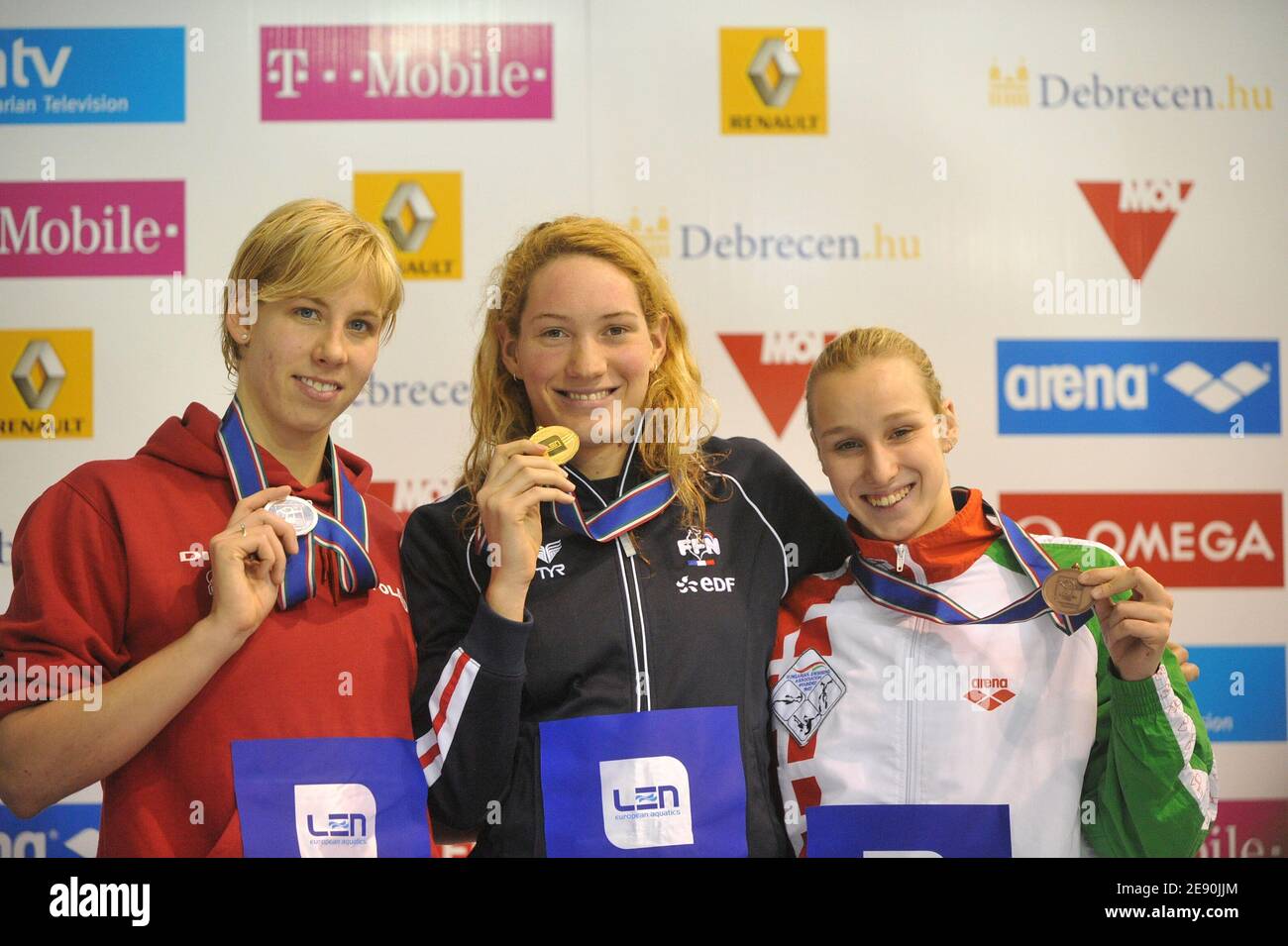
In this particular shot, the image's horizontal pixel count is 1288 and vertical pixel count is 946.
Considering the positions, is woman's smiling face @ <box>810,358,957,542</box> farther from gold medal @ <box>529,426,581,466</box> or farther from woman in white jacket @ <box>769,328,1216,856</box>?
gold medal @ <box>529,426,581,466</box>

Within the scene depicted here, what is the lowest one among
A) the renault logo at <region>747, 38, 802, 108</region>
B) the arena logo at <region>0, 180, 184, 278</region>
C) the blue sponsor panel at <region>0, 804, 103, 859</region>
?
the blue sponsor panel at <region>0, 804, 103, 859</region>

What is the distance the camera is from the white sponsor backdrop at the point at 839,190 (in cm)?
275

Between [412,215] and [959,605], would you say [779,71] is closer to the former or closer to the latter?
[412,215]

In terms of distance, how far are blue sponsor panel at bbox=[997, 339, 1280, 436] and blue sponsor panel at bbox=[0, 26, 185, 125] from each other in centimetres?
220

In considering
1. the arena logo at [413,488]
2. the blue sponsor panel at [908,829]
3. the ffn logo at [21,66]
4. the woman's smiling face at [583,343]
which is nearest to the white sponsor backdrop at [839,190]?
the arena logo at [413,488]

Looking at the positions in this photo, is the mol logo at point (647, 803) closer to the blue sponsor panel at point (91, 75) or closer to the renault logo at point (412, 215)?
the renault logo at point (412, 215)

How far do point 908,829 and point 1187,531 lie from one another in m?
1.26

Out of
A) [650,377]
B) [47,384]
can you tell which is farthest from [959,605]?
[47,384]

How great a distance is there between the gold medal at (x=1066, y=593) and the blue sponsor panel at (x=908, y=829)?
40cm

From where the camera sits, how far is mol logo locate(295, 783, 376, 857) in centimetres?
206

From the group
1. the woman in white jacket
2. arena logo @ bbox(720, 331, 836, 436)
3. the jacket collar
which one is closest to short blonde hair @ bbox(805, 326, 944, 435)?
the woman in white jacket

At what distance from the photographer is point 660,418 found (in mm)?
2240

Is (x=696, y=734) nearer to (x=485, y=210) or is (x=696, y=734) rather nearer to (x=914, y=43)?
(x=485, y=210)
